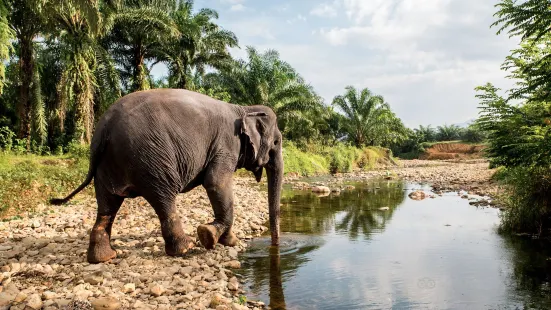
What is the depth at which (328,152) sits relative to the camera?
104 ft

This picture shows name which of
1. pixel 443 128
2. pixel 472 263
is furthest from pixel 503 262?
pixel 443 128

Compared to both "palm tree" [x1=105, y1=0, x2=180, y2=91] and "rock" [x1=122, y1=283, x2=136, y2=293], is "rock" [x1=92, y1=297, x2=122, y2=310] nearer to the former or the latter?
"rock" [x1=122, y1=283, x2=136, y2=293]

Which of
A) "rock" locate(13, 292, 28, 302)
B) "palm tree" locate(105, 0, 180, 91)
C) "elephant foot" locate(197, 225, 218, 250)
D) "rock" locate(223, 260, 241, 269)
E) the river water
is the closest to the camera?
"rock" locate(13, 292, 28, 302)

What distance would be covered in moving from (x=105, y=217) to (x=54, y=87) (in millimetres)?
20933

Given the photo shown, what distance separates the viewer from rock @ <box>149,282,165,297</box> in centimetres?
437

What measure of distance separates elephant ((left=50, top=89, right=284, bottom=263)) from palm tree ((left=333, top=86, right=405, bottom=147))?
113 feet

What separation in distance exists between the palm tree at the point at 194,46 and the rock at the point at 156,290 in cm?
1874

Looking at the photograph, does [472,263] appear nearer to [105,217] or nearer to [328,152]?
[105,217]

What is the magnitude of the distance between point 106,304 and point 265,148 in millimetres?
3641

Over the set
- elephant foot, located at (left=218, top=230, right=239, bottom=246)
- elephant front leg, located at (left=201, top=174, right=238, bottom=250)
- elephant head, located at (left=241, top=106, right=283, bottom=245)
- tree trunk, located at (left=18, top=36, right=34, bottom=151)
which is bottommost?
elephant foot, located at (left=218, top=230, right=239, bottom=246)

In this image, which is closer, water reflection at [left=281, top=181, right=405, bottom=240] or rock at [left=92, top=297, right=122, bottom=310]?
rock at [left=92, top=297, right=122, bottom=310]

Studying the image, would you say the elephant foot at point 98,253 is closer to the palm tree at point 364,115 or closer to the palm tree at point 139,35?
the palm tree at point 139,35

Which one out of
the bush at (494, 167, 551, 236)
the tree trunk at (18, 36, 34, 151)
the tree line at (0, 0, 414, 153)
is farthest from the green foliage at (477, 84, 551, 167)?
the tree trunk at (18, 36, 34, 151)

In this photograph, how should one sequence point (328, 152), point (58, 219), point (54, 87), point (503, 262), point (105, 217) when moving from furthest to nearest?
point (328, 152) < point (54, 87) < point (58, 219) < point (503, 262) < point (105, 217)
